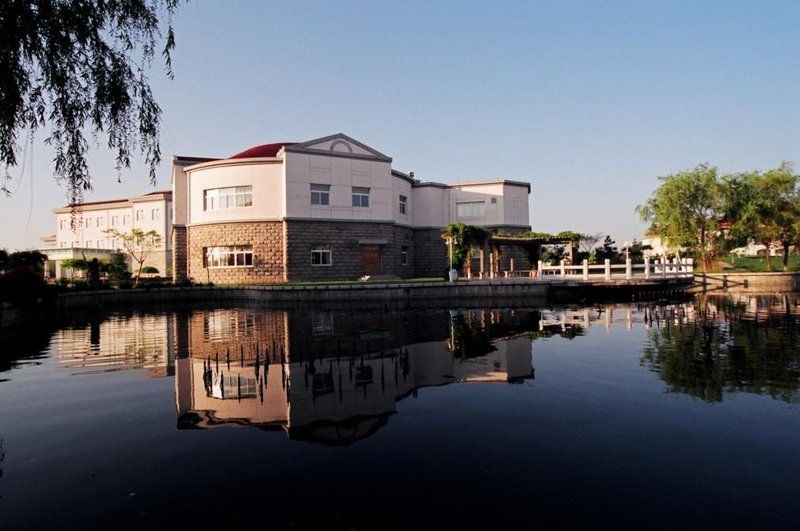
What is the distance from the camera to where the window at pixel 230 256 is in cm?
3831

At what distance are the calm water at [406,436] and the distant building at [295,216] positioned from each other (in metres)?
22.7

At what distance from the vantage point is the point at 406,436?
24.1 ft

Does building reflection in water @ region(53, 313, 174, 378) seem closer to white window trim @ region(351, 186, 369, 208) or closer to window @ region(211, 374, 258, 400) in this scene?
window @ region(211, 374, 258, 400)

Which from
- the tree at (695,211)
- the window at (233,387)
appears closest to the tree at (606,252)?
the tree at (695,211)

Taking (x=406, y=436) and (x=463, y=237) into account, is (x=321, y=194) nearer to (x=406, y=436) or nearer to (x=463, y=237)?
(x=463, y=237)

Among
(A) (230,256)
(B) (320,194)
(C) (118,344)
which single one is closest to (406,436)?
(C) (118,344)

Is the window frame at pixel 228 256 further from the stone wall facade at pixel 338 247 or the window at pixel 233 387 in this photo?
the window at pixel 233 387

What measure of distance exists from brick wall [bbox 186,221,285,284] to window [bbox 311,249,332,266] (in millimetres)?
2271

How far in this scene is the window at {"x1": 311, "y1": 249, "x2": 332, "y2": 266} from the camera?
125ft

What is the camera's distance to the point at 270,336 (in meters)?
17.5

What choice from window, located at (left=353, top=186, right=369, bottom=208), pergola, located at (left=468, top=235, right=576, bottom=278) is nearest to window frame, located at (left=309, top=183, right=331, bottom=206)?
window, located at (left=353, top=186, right=369, bottom=208)

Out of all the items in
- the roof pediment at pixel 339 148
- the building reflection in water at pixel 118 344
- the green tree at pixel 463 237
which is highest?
the roof pediment at pixel 339 148

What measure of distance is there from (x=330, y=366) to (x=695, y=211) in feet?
157

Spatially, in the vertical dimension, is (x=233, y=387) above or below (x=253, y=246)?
below
